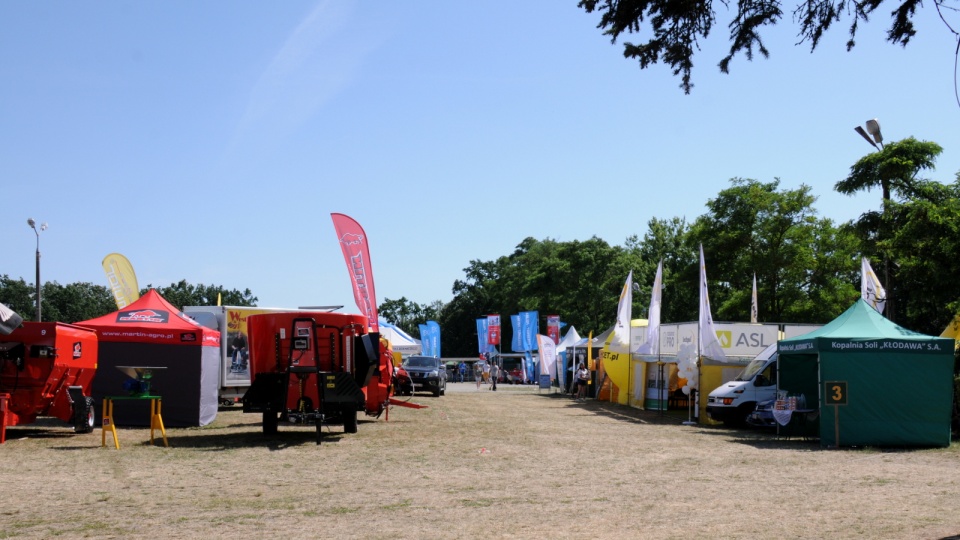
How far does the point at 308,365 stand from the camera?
1805 centimetres

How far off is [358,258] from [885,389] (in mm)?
13564

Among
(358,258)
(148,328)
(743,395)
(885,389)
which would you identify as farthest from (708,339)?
(148,328)

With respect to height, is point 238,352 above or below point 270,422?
above

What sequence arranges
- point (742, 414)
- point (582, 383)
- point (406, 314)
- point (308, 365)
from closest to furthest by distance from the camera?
point (308, 365)
point (742, 414)
point (582, 383)
point (406, 314)

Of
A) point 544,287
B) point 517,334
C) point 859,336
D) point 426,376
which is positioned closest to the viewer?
point 859,336

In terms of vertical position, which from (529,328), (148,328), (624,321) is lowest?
→ (529,328)

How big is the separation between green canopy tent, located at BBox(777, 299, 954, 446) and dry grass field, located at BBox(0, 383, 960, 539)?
68cm

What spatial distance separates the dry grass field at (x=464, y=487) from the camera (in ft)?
27.7

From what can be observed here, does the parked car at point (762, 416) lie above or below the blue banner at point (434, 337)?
below

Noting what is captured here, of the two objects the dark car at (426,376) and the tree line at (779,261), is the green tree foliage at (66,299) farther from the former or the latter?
the dark car at (426,376)

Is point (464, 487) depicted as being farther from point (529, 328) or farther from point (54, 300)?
point (54, 300)

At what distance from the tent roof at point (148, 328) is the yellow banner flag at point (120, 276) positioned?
10.3 metres

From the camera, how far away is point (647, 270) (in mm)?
66562

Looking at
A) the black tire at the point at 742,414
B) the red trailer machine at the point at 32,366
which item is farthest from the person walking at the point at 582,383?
the red trailer machine at the point at 32,366
